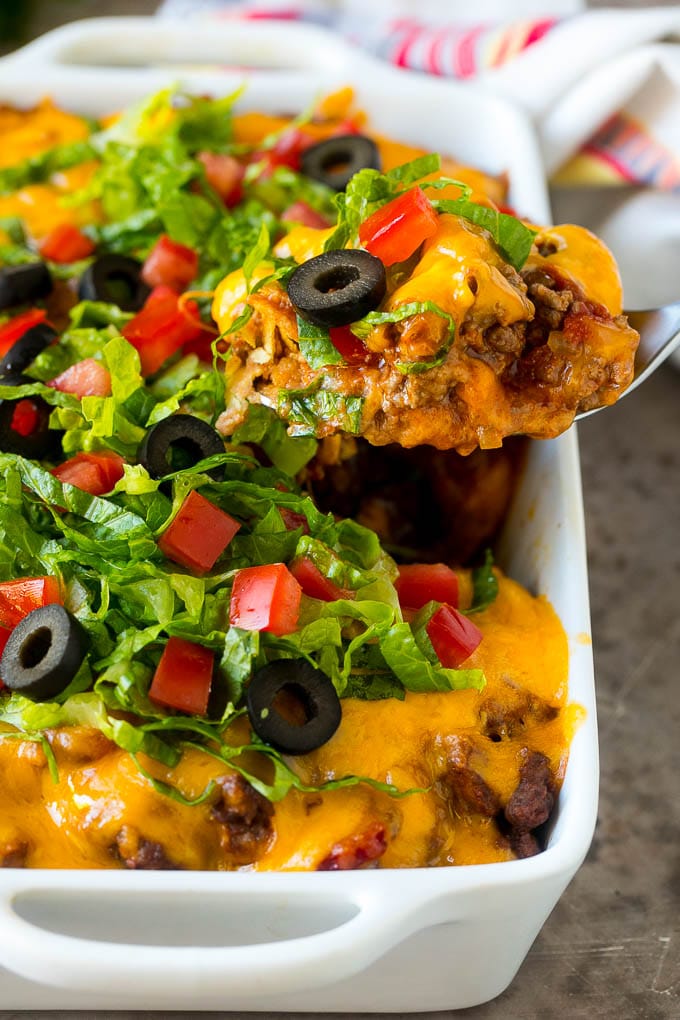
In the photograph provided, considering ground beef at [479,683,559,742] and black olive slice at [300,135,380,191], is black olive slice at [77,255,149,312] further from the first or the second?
ground beef at [479,683,559,742]

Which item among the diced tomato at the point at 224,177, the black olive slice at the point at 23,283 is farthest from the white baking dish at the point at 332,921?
the black olive slice at the point at 23,283

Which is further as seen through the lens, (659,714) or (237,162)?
(237,162)

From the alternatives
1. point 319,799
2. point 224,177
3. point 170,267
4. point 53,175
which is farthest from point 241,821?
point 53,175

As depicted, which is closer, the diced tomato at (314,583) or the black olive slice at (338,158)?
the diced tomato at (314,583)

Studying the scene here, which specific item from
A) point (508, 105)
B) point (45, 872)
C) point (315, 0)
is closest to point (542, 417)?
point (45, 872)

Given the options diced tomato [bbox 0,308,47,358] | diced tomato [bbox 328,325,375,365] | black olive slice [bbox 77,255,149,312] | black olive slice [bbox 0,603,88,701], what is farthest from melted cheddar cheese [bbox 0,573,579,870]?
black olive slice [bbox 77,255,149,312]

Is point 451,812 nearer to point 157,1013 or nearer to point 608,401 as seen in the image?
point 157,1013

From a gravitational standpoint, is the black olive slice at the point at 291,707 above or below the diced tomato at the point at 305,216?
below

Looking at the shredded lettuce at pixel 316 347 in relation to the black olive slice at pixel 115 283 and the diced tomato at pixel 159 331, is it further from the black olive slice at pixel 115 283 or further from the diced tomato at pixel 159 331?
the black olive slice at pixel 115 283
